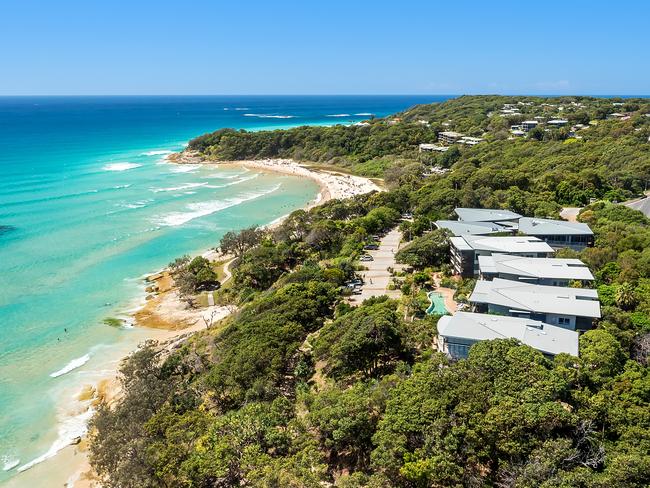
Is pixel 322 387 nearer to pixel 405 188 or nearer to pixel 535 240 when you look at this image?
pixel 535 240

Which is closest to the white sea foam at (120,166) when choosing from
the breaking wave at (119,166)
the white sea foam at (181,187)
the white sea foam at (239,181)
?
the breaking wave at (119,166)

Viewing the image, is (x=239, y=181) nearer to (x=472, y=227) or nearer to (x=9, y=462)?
(x=472, y=227)

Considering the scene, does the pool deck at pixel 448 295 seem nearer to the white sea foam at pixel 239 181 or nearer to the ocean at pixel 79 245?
the ocean at pixel 79 245

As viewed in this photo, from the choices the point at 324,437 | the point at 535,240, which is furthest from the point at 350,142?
the point at 324,437

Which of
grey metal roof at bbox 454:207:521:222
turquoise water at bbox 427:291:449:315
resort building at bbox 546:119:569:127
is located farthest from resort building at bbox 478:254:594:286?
resort building at bbox 546:119:569:127

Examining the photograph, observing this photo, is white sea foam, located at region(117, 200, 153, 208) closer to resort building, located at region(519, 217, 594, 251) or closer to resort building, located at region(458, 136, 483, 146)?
resort building, located at region(519, 217, 594, 251)

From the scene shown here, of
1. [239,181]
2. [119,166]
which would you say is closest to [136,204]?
[239,181]
